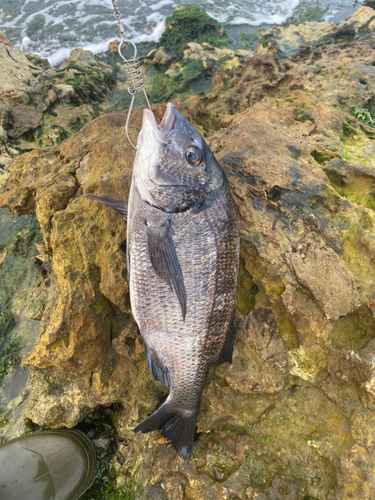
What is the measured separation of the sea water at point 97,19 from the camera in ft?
33.8

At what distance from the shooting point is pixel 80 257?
3.00 metres

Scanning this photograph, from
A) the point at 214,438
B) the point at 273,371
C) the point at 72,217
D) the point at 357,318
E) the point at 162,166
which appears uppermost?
the point at 162,166

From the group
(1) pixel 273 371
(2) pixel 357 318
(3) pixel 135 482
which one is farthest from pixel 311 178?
(3) pixel 135 482

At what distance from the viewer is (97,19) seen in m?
11.2

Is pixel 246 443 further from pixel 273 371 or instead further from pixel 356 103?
pixel 356 103

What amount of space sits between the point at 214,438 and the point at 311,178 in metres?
2.87

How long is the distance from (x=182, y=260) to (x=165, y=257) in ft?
0.49

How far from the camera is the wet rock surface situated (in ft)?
8.34

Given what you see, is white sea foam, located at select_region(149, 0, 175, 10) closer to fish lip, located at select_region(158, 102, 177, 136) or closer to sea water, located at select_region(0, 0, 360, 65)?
sea water, located at select_region(0, 0, 360, 65)

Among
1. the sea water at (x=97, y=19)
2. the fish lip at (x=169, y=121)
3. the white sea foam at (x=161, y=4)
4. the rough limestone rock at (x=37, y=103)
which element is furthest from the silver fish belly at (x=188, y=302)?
the white sea foam at (x=161, y=4)

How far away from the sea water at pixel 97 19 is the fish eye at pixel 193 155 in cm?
992

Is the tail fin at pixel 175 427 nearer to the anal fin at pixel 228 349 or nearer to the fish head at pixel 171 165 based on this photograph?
the anal fin at pixel 228 349

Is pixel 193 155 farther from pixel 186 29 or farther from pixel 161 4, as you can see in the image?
pixel 161 4

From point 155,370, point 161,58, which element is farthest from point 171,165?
point 161,58
